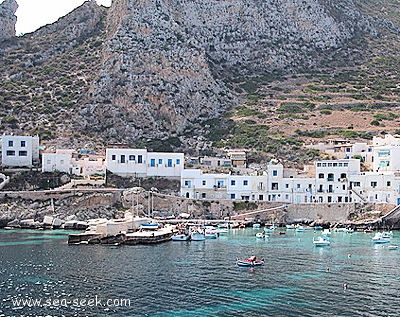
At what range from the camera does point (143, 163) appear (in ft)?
262

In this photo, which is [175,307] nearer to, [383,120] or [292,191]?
[292,191]

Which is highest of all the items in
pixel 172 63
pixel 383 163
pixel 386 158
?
pixel 172 63

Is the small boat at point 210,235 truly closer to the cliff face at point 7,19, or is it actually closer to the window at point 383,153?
the window at point 383,153

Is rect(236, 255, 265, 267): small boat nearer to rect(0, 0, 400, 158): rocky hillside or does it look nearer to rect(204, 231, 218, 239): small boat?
rect(204, 231, 218, 239): small boat

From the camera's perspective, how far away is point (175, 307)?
31.8 metres

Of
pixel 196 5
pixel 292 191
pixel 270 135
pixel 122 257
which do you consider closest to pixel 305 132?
pixel 270 135

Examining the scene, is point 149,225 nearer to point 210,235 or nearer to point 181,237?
point 181,237

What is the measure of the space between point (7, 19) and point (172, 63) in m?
43.2

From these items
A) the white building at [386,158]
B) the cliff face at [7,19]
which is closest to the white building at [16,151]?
the white building at [386,158]

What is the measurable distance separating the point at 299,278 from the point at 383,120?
7233 cm

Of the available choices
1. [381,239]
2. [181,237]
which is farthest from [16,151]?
[381,239]

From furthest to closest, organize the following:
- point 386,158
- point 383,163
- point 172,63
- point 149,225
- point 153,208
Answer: point 172,63 → point 383,163 → point 386,158 → point 153,208 → point 149,225

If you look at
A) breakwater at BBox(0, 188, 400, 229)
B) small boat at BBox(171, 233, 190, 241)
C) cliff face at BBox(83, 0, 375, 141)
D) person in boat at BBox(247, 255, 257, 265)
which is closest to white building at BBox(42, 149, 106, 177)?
breakwater at BBox(0, 188, 400, 229)

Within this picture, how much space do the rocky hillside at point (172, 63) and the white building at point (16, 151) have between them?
1161cm
